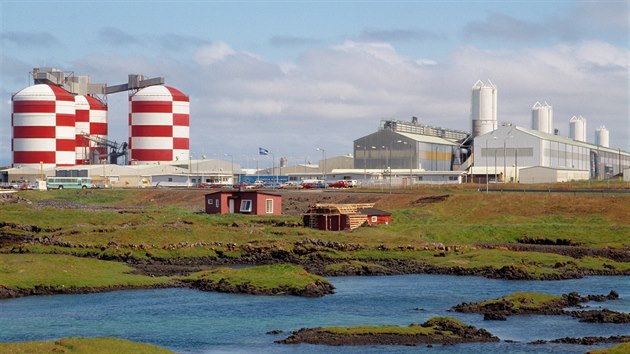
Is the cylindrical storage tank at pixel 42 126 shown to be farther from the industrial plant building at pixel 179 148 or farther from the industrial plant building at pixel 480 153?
the industrial plant building at pixel 480 153

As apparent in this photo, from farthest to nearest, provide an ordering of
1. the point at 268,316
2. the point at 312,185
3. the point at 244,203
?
the point at 312,185
the point at 244,203
the point at 268,316

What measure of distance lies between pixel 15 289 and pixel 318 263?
2039 cm

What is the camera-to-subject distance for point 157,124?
159m

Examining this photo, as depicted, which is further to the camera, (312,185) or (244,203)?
(312,185)

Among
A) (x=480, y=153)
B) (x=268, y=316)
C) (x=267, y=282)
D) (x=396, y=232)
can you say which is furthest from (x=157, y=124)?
(x=268, y=316)

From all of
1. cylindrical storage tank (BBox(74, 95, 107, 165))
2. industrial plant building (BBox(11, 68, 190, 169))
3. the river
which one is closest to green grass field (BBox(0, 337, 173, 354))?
the river

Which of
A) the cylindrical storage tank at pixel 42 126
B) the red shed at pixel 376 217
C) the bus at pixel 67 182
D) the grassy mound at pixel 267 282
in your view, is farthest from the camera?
the cylindrical storage tank at pixel 42 126

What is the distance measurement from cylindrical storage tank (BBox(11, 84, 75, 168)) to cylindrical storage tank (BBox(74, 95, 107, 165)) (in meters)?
9.00

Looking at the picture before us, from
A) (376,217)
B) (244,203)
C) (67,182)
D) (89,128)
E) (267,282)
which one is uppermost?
(89,128)

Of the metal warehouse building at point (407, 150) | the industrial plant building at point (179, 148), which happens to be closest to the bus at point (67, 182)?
the industrial plant building at point (179, 148)

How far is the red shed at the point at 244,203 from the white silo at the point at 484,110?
8358 centimetres

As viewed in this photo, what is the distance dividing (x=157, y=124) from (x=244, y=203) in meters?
71.2

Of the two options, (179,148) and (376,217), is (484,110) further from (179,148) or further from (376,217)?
(376,217)

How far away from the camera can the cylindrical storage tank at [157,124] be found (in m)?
159
